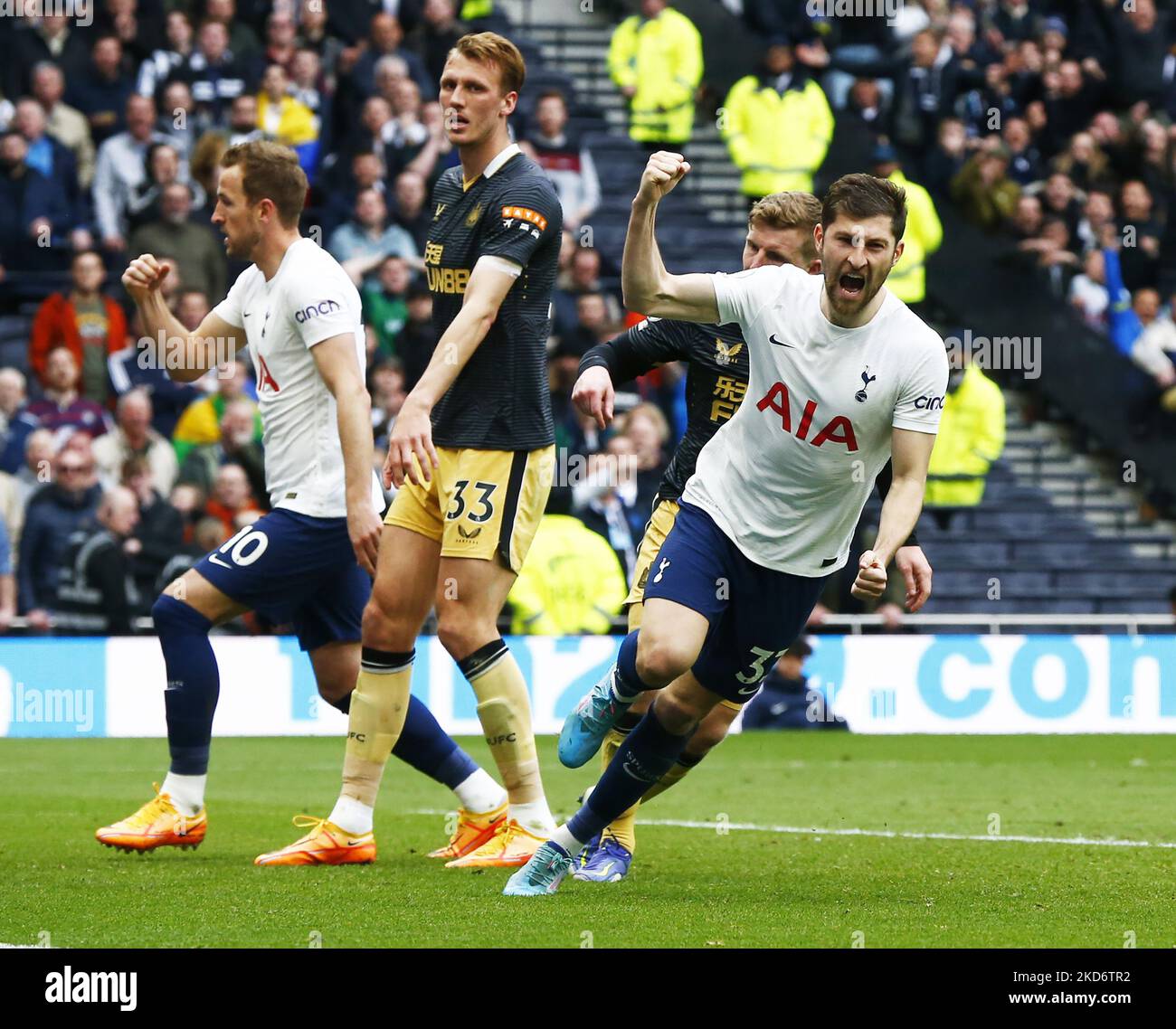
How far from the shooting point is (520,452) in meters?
7.73

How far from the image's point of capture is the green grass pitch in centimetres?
613

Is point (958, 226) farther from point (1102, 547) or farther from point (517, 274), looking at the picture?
point (517, 274)

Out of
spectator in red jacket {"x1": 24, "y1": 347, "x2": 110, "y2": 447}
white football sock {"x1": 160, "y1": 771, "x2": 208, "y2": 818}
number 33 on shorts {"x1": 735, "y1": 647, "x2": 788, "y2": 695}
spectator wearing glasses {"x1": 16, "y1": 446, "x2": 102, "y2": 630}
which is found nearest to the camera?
number 33 on shorts {"x1": 735, "y1": 647, "x2": 788, "y2": 695}

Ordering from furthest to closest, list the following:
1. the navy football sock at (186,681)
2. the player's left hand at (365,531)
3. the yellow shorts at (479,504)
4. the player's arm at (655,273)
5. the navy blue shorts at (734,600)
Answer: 1. the navy football sock at (186,681)
2. the yellow shorts at (479,504)
3. the player's left hand at (365,531)
4. the navy blue shorts at (734,600)
5. the player's arm at (655,273)

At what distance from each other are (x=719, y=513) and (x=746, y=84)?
11.8 m

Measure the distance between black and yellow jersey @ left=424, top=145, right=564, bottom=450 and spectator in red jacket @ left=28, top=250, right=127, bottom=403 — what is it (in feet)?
29.6

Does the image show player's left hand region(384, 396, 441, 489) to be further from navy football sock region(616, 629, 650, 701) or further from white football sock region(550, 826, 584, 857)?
white football sock region(550, 826, 584, 857)

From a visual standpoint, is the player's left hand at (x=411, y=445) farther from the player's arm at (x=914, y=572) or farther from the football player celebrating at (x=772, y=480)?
the player's arm at (x=914, y=572)

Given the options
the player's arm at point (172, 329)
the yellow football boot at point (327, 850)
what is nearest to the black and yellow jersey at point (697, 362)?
the player's arm at point (172, 329)

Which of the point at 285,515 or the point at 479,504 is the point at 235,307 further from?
the point at 479,504

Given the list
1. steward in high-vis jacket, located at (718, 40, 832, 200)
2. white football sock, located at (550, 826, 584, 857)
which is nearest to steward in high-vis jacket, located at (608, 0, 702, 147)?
steward in high-vis jacket, located at (718, 40, 832, 200)

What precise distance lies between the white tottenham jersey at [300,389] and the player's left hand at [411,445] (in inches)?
37.8

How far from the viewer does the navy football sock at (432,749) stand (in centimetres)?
813

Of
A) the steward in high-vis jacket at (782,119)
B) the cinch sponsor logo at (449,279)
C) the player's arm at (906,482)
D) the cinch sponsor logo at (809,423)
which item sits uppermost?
the steward in high-vis jacket at (782,119)
